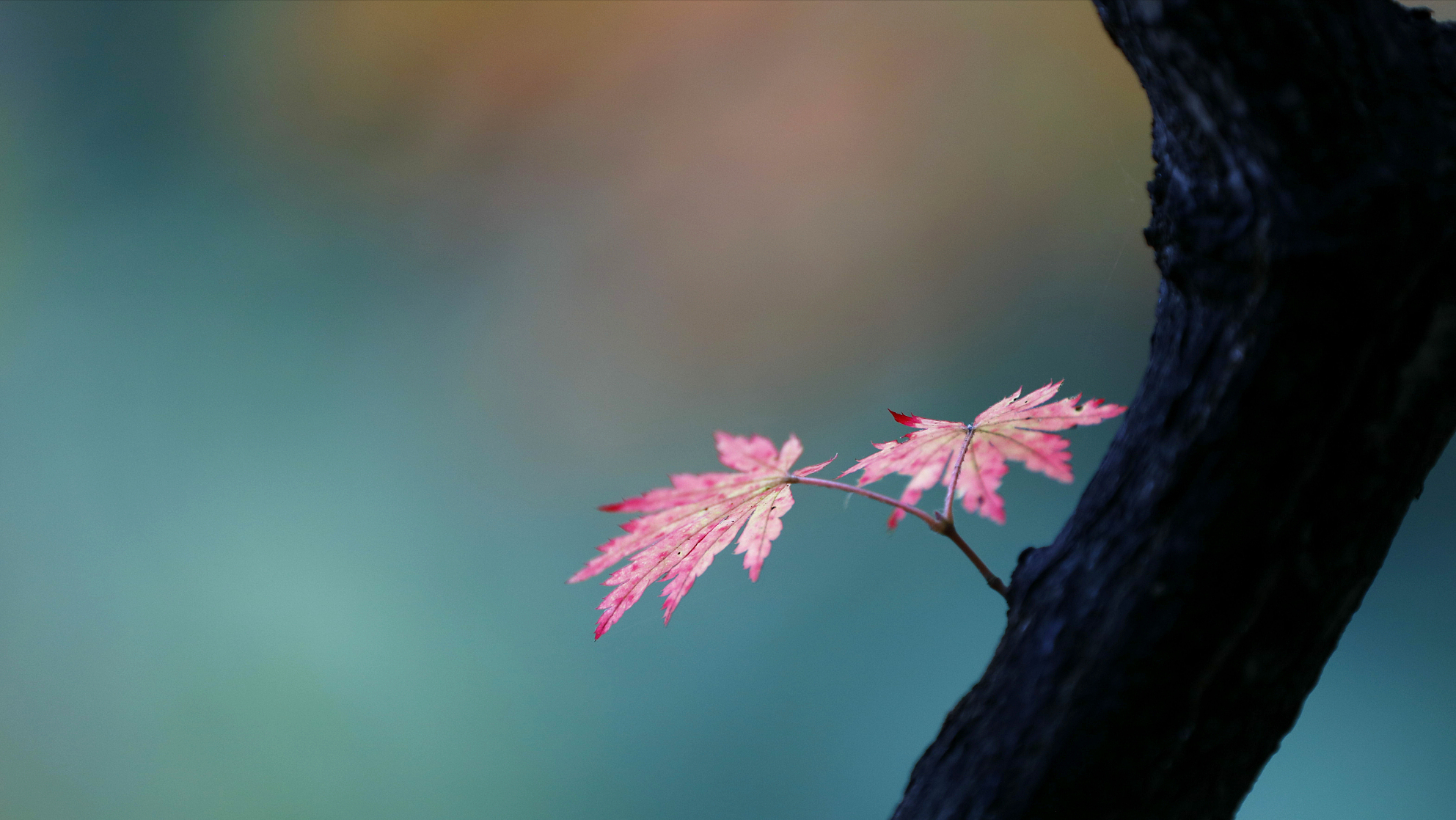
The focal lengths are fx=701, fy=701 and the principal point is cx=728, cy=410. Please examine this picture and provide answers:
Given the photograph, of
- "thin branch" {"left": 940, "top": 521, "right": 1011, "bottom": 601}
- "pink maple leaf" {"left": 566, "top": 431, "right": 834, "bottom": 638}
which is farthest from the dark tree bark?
"pink maple leaf" {"left": 566, "top": 431, "right": 834, "bottom": 638}

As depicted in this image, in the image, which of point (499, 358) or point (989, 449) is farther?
point (499, 358)

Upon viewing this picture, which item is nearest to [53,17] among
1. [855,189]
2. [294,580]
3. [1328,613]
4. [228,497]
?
[228,497]

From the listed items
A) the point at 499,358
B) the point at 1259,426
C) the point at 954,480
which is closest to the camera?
the point at 1259,426

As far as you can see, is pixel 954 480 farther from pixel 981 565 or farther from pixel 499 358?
pixel 499 358

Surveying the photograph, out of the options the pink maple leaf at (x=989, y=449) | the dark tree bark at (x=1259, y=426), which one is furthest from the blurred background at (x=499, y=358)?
the dark tree bark at (x=1259, y=426)

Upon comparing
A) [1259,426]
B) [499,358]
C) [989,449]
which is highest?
[499,358]

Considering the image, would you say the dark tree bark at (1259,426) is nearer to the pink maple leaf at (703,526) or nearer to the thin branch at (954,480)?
the thin branch at (954,480)

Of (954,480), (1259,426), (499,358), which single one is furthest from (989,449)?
(499,358)

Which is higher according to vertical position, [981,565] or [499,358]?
[499,358]
